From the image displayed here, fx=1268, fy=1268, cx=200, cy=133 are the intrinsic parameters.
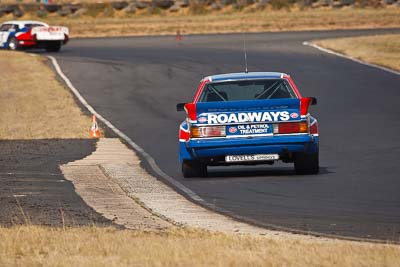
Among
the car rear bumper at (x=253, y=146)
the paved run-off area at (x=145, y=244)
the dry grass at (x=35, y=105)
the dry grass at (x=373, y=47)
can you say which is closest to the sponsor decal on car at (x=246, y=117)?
the car rear bumper at (x=253, y=146)

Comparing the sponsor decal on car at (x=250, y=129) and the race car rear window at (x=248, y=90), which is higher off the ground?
the race car rear window at (x=248, y=90)

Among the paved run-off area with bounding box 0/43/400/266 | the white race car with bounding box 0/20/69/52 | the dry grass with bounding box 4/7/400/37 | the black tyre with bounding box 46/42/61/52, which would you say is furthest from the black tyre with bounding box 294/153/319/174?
the dry grass with bounding box 4/7/400/37

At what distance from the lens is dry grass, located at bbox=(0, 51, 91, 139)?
25.8 metres

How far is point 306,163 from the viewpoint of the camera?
56.2 feet

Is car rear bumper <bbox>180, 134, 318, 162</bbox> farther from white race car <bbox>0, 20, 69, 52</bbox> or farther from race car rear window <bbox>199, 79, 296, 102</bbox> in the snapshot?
white race car <bbox>0, 20, 69, 52</bbox>

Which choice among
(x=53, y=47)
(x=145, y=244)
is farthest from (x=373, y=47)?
(x=145, y=244)

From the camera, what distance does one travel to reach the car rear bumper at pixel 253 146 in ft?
54.9

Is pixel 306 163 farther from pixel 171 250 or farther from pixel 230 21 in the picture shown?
pixel 230 21

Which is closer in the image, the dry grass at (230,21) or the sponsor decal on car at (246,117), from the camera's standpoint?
the sponsor decal on car at (246,117)

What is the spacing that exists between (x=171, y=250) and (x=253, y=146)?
22.6 feet

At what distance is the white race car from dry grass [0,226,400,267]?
36013 millimetres

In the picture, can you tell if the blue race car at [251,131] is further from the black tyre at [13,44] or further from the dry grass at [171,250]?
the black tyre at [13,44]

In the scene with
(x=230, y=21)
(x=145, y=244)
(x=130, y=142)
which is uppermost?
(x=145, y=244)

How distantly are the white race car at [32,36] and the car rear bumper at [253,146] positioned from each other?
100 ft
